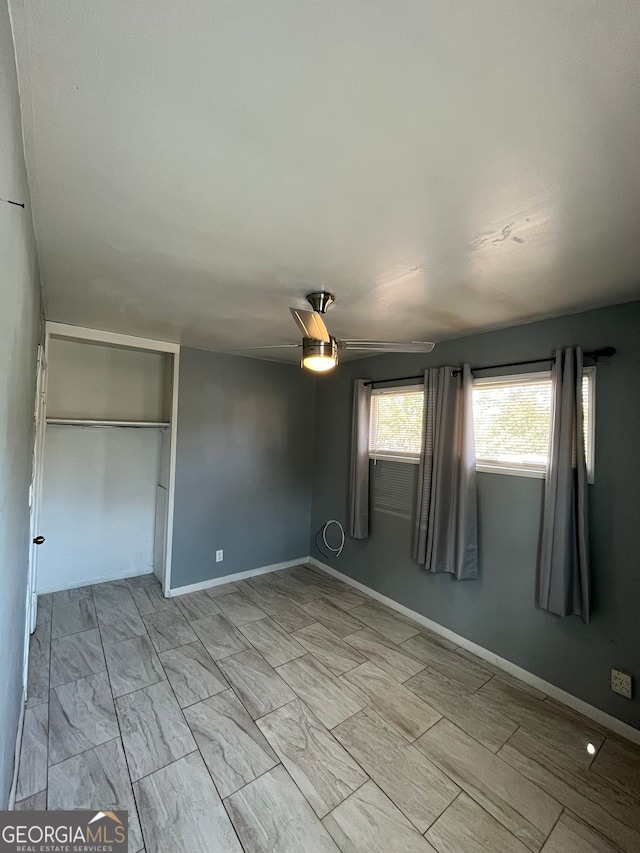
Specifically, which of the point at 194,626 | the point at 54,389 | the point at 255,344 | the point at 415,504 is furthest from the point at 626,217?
the point at 54,389

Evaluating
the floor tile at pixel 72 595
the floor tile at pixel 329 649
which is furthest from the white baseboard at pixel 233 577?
the floor tile at pixel 329 649

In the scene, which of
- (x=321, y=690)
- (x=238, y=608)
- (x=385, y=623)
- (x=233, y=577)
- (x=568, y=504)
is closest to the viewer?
(x=568, y=504)

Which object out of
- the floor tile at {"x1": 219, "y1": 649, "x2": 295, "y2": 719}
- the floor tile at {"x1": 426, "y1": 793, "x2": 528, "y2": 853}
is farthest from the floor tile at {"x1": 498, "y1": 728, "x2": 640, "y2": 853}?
the floor tile at {"x1": 219, "y1": 649, "x2": 295, "y2": 719}

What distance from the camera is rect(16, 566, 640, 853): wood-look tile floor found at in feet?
4.75

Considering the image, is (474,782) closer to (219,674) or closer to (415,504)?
(219,674)

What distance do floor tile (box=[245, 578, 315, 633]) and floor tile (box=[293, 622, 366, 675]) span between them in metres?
0.11

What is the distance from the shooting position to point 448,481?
9.10 ft

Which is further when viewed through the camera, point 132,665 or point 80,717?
point 132,665

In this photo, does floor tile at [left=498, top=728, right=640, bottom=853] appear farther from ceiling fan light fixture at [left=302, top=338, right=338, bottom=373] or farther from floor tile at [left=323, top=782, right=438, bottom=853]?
ceiling fan light fixture at [left=302, top=338, right=338, bottom=373]

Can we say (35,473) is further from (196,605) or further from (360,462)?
(360,462)

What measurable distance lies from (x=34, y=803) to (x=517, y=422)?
3282 millimetres

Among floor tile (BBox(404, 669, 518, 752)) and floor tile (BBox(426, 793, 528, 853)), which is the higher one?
floor tile (BBox(426, 793, 528, 853))

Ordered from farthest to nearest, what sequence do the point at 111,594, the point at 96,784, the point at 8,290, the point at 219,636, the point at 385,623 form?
A: the point at 111,594 → the point at 385,623 → the point at 219,636 → the point at 96,784 → the point at 8,290

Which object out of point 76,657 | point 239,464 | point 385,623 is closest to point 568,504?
point 385,623
